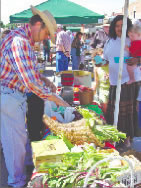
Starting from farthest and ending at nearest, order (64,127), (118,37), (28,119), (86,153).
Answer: (118,37)
(28,119)
(64,127)
(86,153)

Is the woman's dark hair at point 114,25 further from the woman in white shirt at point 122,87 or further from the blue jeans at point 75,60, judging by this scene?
the blue jeans at point 75,60

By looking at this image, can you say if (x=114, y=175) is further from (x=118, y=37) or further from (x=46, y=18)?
(x=118, y=37)

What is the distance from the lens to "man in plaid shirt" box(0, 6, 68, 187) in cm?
210

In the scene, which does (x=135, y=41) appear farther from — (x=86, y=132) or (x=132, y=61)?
(x=86, y=132)

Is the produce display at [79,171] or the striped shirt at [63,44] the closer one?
the produce display at [79,171]

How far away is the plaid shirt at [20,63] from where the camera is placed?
2.08 m

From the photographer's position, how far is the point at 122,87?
3.39 meters

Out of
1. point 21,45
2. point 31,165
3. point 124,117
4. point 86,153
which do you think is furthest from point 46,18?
point 124,117

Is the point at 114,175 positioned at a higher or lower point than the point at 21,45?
lower

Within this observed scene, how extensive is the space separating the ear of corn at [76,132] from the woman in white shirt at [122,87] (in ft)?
3.94

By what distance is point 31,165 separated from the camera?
2.88 m

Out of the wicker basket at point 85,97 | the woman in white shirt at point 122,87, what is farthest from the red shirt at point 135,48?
the wicker basket at point 85,97

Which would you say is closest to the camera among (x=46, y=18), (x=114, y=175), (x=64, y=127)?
(x=114, y=175)

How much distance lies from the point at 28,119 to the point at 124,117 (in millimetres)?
1424
